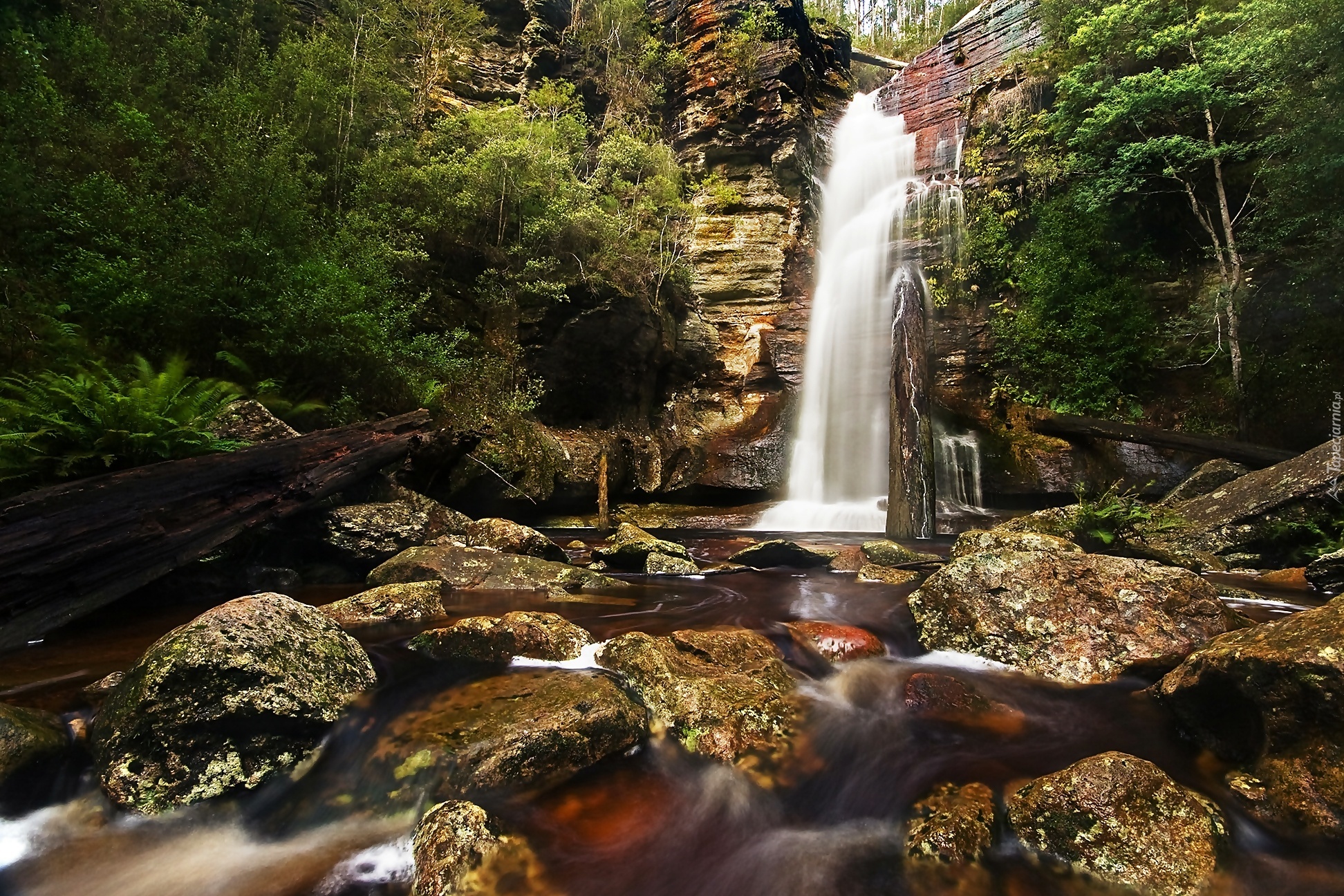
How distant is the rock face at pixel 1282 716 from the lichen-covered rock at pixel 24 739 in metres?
6.24

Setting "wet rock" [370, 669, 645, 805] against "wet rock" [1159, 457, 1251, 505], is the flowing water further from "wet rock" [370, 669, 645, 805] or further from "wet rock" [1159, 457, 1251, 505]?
"wet rock" [1159, 457, 1251, 505]

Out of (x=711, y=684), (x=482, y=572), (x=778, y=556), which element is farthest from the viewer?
(x=778, y=556)

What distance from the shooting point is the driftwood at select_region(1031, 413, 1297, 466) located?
10805mm

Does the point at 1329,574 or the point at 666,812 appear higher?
the point at 1329,574

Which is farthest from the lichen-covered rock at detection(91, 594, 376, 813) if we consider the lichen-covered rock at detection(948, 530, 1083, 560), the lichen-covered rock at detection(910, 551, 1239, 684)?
Answer: the lichen-covered rock at detection(948, 530, 1083, 560)

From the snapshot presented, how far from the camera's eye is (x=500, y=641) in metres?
4.54

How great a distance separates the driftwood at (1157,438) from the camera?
10.8 m

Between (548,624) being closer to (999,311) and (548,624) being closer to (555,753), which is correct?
(555,753)

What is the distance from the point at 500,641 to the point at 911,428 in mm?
8360

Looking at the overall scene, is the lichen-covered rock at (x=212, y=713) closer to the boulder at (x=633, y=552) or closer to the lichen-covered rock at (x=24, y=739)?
the lichen-covered rock at (x=24, y=739)

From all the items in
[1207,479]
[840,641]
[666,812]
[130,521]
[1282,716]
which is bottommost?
[666,812]

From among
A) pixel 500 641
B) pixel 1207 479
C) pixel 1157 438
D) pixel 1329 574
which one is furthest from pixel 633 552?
pixel 1157 438

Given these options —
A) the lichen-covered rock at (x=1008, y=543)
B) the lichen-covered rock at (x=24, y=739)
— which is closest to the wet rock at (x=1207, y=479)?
the lichen-covered rock at (x=1008, y=543)

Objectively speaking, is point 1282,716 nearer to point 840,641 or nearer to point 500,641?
point 840,641
